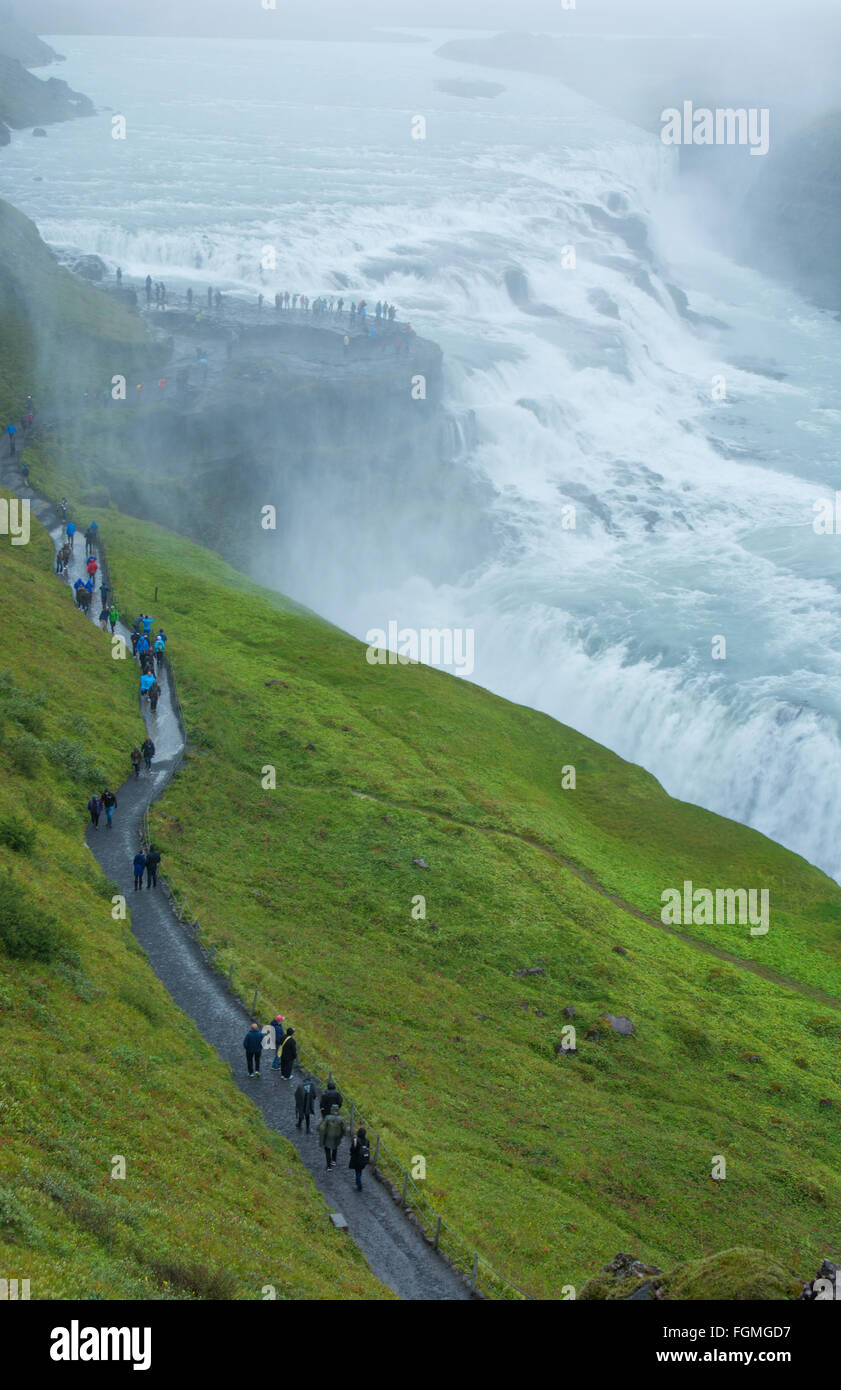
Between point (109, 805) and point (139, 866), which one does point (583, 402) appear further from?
point (139, 866)

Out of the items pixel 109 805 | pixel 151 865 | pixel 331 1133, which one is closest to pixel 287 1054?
pixel 331 1133

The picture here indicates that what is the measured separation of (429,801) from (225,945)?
55.4ft

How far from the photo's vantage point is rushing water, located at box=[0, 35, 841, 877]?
73.8m

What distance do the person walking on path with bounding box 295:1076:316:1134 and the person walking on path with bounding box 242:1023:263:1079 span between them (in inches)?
51.4

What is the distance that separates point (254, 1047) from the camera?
28.3m

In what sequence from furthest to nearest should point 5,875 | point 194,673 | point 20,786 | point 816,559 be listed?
1. point 816,559
2. point 194,673
3. point 20,786
4. point 5,875

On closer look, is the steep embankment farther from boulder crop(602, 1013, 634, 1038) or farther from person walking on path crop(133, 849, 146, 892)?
boulder crop(602, 1013, 634, 1038)

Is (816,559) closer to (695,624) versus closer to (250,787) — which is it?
(695,624)

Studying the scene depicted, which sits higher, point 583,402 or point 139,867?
point 583,402

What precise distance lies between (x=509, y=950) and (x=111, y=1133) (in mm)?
20249

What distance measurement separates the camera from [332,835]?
4572 centimetres

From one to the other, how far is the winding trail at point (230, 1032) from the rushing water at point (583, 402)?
34.0 meters

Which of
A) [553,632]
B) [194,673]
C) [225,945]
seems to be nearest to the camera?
[225,945]
